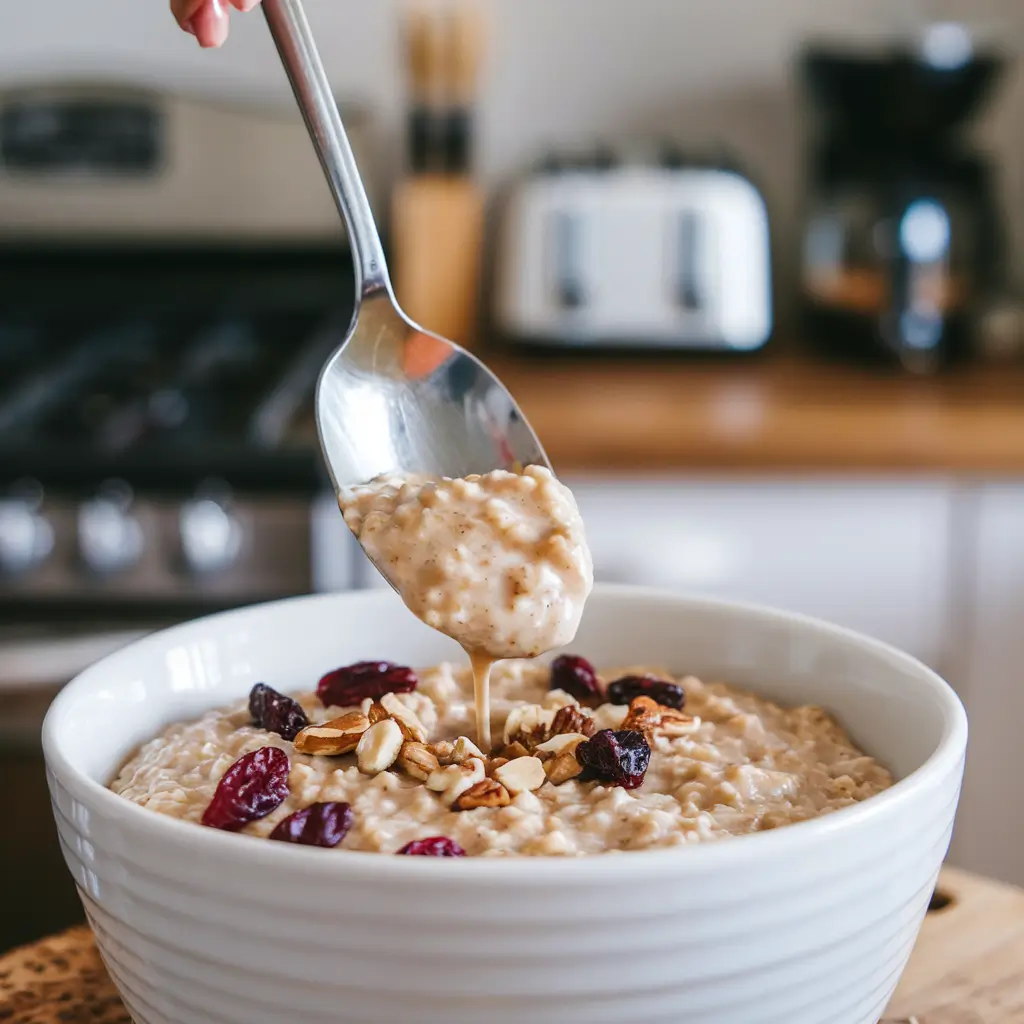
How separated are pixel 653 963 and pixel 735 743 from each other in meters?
0.24

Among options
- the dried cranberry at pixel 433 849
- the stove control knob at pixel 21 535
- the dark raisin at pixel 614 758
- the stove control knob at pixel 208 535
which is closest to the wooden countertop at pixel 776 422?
the stove control knob at pixel 208 535

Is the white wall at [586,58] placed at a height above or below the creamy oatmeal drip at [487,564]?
above

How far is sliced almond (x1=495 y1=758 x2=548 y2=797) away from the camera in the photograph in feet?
2.07

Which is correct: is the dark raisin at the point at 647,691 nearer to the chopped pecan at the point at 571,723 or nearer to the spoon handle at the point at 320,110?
the chopped pecan at the point at 571,723

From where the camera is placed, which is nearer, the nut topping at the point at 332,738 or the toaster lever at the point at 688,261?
the nut topping at the point at 332,738

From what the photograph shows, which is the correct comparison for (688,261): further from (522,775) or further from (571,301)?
(522,775)

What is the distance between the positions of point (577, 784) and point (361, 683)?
15 cm

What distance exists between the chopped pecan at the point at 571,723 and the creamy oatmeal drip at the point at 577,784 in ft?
0.09

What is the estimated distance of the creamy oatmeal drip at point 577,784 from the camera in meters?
0.59

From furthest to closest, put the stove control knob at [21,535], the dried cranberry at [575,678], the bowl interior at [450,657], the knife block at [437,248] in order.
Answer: the knife block at [437,248], the stove control knob at [21,535], the dried cranberry at [575,678], the bowl interior at [450,657]

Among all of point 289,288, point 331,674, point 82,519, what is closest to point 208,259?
point 289,288

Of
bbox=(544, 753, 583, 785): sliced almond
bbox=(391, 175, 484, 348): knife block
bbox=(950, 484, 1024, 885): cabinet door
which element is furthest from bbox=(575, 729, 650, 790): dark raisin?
bbox=(391, 175, 484, 348): knife block

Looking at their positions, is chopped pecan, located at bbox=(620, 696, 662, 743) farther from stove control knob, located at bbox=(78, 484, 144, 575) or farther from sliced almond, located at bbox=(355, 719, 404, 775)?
stove control knob, located at bbox=(78, 484, 144, 575)

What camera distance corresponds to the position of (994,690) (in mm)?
1638
